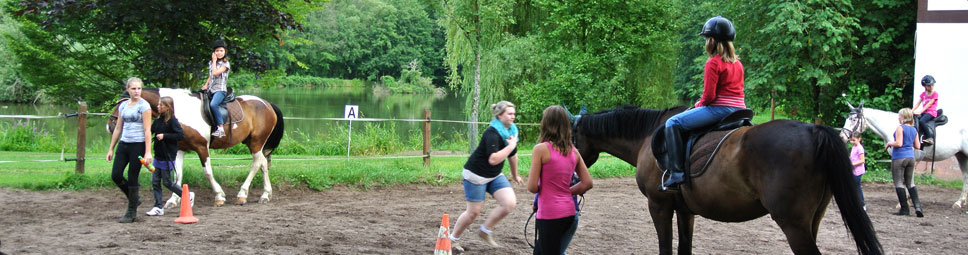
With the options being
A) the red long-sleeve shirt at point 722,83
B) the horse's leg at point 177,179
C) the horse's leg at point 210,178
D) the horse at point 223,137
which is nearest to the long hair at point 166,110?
the horse at point 223,137

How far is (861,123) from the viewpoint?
35.0 feet

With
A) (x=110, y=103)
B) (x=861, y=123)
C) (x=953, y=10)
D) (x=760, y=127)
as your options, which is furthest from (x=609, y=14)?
(x=760, y=127)

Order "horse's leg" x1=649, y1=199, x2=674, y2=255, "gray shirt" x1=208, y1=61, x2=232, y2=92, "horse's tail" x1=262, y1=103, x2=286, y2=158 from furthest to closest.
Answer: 1. "horse's tail" x1=262, y1=103, x2=286, y2=158
2. "gray shirt" x1=208, y1=61, x2=232, y2=92
3. "horse's leg" x1=649, y1=199, x2=674, y2=255

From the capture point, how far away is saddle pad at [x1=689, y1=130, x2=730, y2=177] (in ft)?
16.6

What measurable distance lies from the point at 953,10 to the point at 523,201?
10.2 metres

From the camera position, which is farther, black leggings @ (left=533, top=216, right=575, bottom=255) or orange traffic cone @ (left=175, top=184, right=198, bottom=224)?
orange traffic cone @ (left=175, top=184, right=198, bottom=224)

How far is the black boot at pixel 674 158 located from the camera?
16.9ft

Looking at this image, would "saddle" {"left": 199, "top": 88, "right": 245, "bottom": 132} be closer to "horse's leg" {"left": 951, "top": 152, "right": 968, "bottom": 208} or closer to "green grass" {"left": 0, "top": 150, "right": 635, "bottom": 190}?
"green grass" {"left": 0, "top": 150, "right": 635, "bottom": 190}

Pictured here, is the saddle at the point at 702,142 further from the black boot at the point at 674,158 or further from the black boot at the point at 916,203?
the black boot at the point at 916,203

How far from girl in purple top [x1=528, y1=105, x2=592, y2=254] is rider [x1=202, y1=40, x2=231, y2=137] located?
18.7 feet

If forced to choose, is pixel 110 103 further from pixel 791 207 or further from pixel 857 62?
pixel 857 62

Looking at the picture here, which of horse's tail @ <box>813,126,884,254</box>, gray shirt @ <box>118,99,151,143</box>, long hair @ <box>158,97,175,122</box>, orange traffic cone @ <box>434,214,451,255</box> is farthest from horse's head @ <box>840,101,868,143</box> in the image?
gray shirt @ <box>118,99,151,143</box>

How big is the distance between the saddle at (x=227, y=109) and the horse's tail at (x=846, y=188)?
7349 millimetres

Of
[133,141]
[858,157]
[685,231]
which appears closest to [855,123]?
[858,157]
